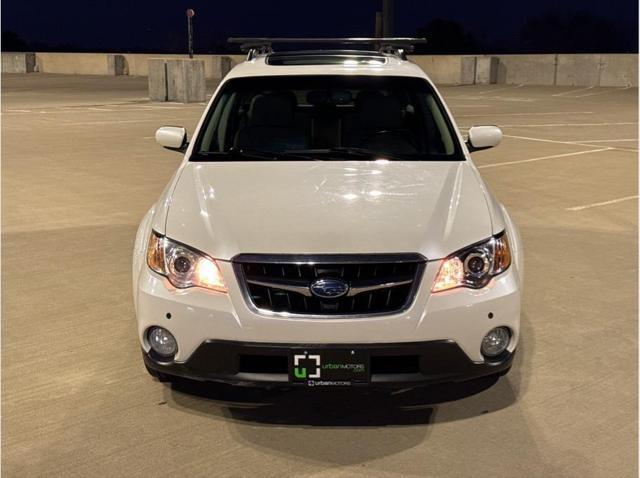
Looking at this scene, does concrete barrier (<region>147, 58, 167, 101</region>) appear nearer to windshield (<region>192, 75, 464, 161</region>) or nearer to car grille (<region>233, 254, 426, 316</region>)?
windshield (<region>192, 75, 464, 161</region>)

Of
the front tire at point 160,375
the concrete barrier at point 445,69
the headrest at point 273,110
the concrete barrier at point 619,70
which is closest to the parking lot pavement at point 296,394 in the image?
the front tire at point 160,375

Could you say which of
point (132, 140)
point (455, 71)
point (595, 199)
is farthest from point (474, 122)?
point (455, 71)

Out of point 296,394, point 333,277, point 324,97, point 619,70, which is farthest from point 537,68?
point 333,277

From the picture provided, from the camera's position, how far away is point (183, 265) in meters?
3.49

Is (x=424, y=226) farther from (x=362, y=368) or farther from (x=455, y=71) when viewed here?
(x=455, y=71)

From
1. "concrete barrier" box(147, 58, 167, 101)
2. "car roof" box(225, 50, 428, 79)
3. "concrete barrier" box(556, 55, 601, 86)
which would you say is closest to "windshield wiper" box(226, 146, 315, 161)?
"car roof" box(225, 50, 428, 79)

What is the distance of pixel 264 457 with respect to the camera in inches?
135

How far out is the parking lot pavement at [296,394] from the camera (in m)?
3.41

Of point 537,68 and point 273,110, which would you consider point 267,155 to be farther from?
point 537,68

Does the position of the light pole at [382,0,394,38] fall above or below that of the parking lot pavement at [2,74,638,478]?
above

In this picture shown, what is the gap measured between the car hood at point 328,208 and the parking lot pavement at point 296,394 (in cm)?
81

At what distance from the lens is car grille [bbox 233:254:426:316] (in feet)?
10.9

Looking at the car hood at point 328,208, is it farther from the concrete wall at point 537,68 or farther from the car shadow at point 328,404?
the concrete wall at point 537,68

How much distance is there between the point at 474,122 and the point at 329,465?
1485cm
